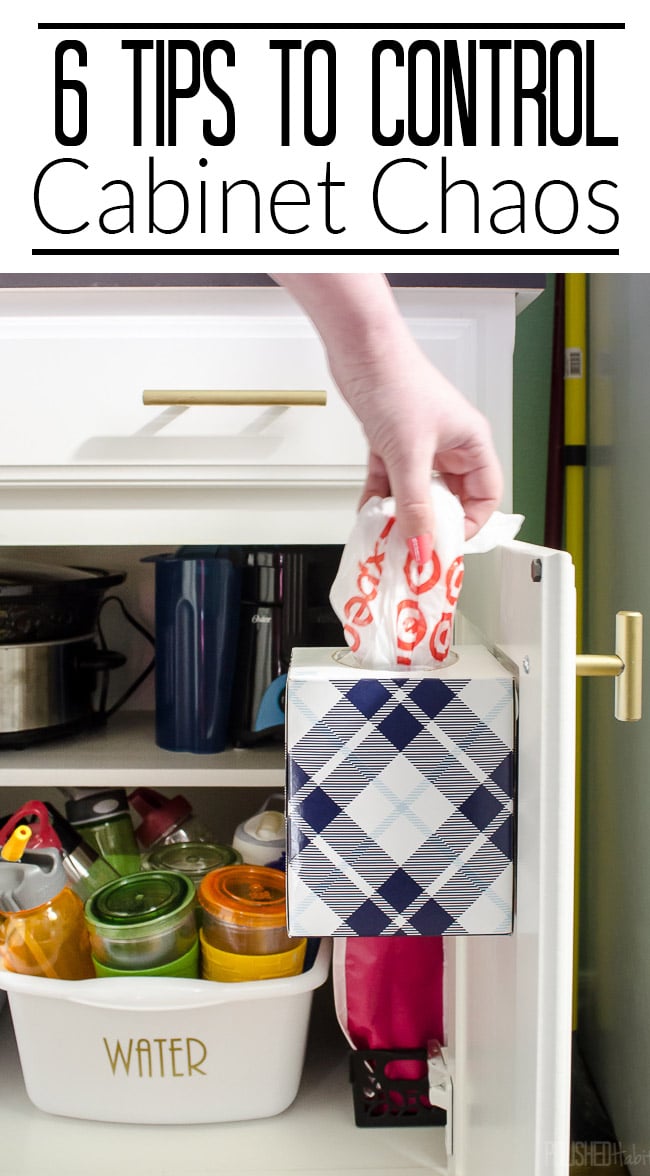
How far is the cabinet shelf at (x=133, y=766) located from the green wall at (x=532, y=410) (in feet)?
1.55

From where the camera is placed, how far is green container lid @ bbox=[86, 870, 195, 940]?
0.72m

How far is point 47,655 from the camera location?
877mm

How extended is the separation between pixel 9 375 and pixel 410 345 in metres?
0.35

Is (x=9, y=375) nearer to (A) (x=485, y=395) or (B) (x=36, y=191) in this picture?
(B) (x=36, y=191)

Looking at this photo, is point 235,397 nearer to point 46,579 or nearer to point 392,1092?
point 46,579

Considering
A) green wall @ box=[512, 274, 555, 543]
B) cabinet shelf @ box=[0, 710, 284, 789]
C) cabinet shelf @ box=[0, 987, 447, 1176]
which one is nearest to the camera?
cabinet shelf @ box=[0, 987, 447, 1176]

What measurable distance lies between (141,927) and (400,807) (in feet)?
1.18

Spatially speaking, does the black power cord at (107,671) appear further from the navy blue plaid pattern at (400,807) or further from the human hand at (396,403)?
Answer: the navy blue plaid pattern at (400,807)

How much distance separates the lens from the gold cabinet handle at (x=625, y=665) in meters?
0.45

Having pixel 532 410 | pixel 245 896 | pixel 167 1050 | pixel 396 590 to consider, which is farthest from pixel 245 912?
pixel 532 410

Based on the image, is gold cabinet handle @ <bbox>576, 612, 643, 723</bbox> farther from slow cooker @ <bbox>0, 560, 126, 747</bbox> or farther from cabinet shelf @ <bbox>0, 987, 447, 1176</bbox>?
slow cooker @ <bbox>0, 560, 126, 747</bbox>

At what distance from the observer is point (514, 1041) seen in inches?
17.7

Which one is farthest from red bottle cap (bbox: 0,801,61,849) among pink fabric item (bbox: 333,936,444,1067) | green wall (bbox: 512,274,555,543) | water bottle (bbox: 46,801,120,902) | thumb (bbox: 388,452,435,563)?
green wall (bbox: 512,274,555,543)

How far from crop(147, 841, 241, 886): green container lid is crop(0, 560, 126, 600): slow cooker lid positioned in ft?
0.91
